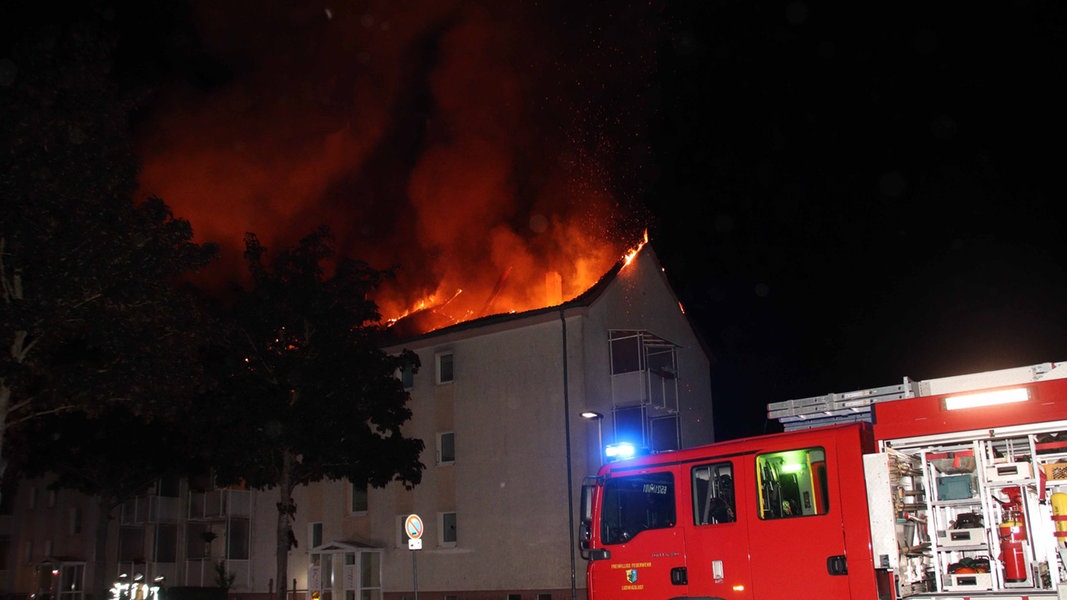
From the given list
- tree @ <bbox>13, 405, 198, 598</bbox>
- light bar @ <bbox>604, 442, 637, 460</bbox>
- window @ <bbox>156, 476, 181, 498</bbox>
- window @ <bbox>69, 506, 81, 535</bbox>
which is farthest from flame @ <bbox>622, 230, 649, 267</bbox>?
→ window @ <bbox>69, 506, 81, 535</bbox>

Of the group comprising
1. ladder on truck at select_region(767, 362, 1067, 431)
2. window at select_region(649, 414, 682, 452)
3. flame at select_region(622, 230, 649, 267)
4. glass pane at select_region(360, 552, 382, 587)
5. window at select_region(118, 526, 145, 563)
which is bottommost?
glass pane at select_region(360, 552, 382, 587)

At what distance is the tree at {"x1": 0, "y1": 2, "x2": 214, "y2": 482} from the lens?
1405cm

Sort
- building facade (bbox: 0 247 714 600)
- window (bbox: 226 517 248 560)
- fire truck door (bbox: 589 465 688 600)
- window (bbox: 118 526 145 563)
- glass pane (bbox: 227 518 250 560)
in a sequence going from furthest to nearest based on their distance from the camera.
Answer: window (bbox: 118 526 145 563)
glass pane (bbox: 227 518 250 560)
window (bbox: 226 517 248 560)
building facade (bbox: 0 247 714 600)
fire truck door (bbox: 589 465 688 600)

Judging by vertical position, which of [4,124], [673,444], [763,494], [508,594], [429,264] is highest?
[429,264]

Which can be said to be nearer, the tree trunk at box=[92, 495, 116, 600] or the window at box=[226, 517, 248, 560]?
the tree trunk at box=[92, 495, 116, 600]

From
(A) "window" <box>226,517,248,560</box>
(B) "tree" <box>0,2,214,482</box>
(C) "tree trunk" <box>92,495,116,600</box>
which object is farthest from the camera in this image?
(A) "window" <box>226,517,248,560</box>

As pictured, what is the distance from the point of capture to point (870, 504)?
323 inches

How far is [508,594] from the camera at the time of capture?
2527 centimetres

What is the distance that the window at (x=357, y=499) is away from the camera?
97.1 feet

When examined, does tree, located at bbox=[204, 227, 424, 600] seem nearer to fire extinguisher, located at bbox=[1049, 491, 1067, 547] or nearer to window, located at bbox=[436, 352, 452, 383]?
window, located at bbox=[436, 352, 452, 383]

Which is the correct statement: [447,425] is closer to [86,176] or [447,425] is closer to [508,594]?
[508,594]

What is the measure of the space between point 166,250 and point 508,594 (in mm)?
14405

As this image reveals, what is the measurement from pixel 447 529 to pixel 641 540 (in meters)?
18.7

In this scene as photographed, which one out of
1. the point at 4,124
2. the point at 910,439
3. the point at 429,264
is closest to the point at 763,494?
the point at 910,439
